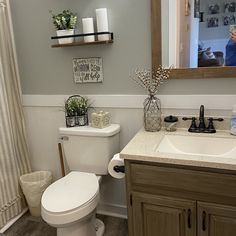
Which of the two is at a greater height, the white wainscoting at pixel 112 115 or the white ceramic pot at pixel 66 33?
the white ceramic pot at pixel 66 33

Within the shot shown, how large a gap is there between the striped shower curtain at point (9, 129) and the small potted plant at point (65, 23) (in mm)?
500

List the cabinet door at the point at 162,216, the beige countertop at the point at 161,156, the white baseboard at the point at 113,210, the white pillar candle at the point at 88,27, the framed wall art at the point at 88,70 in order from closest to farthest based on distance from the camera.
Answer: the beige countertop at the point at 161,156 < the cabinet door at the point at 162,216 < the white pillar candle at the point at 88,27 < the framed wall art at the point at 88,70 < the white baseboard at the point at 113,210

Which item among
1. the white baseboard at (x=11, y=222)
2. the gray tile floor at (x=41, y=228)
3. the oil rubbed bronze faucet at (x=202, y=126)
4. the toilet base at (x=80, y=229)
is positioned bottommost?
the gray tile floor at (x=41, y=228)

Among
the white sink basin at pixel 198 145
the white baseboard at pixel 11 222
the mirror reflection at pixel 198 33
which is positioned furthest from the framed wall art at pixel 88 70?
the white baseboard at pixel 11 222

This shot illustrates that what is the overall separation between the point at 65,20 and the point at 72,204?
126 cm

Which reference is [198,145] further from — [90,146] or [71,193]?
[71,193]

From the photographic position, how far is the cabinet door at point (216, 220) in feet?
4.08

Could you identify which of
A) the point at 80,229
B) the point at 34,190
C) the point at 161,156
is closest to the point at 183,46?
the point at 161,156

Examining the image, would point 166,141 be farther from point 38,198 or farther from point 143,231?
point 38,198

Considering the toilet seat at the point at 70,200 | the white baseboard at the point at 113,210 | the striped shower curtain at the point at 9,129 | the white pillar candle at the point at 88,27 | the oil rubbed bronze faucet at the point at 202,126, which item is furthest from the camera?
the white baseboard at the point at 113,210

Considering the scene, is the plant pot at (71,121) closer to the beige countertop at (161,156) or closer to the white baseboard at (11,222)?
the beige countertop at (161,156)

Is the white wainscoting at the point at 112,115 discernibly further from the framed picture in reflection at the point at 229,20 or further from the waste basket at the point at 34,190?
the framed picture in reflection at the point at 229,20

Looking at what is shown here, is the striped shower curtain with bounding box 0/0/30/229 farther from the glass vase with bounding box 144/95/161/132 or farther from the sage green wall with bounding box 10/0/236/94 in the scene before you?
the glass vase with bounding box 144/95/161/132

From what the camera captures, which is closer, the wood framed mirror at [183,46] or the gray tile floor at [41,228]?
the wood framed mirror at [183,46]
